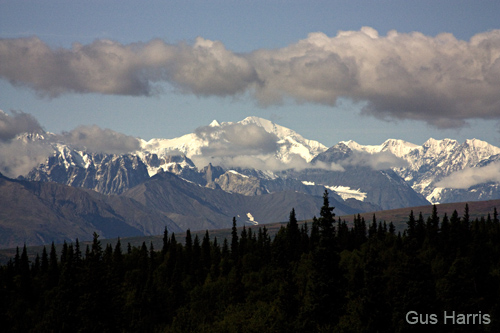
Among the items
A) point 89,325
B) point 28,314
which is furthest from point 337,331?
point 28,314

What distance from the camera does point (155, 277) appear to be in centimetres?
19975

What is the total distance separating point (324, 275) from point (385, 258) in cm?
9950

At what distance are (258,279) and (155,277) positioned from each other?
130 ft

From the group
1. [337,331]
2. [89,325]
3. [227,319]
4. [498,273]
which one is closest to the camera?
[337,331]

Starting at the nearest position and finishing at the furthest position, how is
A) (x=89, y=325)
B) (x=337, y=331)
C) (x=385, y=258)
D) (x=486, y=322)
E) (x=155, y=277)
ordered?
(x=337, y=331) → (x=89, y=325) → (x=486, y=322) → (x=385, y=258) → (x=155, y=277)

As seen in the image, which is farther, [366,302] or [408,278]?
[408,278]

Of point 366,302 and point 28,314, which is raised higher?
point 366,302

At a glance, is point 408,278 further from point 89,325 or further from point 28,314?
point 28,314

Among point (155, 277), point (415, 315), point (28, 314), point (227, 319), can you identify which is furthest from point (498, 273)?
point (28, 314)

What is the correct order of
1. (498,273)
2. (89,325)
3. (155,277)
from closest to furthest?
1. (89,325)
2. (498,273)
3. (155,277)

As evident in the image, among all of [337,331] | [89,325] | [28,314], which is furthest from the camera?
[28,314]

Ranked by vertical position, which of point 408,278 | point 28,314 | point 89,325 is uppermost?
point 408,278

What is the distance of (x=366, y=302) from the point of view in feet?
281

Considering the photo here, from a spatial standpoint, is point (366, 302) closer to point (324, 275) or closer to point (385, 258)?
point (324, 275)
